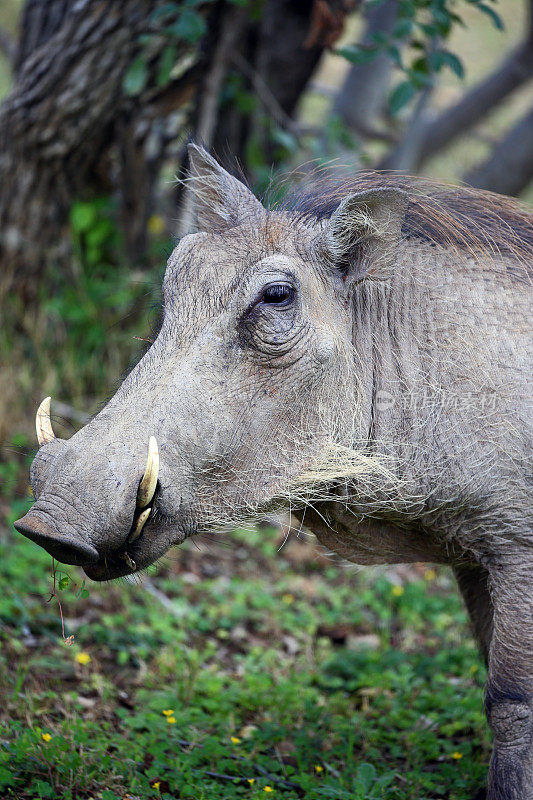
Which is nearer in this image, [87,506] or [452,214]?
[87,506]

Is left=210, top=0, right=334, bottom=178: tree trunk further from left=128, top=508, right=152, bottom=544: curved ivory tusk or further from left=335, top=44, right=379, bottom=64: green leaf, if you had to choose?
left=128, top=508, right=152, bottom=544: curved ivory tusk

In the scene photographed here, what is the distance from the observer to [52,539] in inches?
83.8

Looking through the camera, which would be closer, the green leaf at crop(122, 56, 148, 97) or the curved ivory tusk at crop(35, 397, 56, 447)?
the curved ivory tusk at crop(35, 397, 56, 447)

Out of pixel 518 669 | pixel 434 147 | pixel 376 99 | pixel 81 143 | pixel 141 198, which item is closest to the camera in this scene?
pixel 518 669

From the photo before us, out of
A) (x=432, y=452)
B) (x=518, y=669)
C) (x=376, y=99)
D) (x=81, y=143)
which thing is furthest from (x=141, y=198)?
(x=518, y=669)

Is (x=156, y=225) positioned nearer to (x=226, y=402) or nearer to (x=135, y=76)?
(x=135, y=76)

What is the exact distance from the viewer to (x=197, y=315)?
2588mm

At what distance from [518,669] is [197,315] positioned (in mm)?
1382

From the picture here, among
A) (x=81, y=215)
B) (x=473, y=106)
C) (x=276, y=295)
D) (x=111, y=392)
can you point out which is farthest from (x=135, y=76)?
(x=473, y=106)

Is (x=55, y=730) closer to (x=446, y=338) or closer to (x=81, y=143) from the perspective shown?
(x=446, y=338)

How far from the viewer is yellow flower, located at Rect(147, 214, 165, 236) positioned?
6.28 meters

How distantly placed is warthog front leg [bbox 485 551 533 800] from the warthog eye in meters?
1.03

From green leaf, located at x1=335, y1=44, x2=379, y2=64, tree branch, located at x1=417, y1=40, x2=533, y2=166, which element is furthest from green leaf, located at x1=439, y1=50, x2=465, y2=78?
tree branch, located at x1=417, y1=40, x2=533, y2=166

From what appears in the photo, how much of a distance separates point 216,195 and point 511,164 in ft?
15.7
